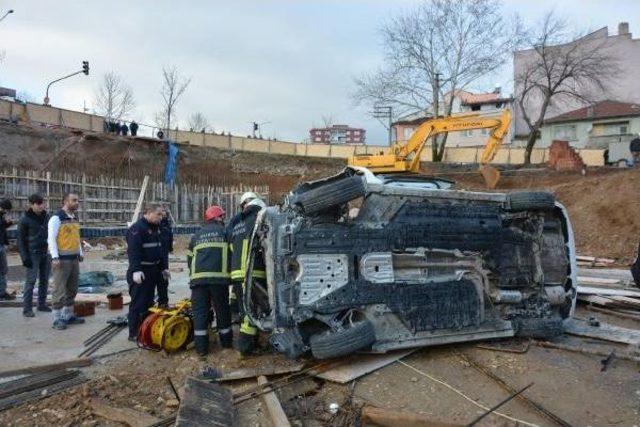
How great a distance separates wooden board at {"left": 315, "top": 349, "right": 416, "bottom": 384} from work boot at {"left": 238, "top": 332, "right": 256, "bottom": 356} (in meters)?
1.04

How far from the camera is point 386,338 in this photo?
198 inches

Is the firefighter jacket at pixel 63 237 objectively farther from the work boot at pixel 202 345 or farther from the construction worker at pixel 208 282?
the work boot at pixel 202 345

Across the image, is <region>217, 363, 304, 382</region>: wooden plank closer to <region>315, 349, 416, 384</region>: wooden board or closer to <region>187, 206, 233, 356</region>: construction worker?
<region>315, 349, 416, 384</region>: wooden board

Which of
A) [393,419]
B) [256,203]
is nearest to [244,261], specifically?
[256,203]

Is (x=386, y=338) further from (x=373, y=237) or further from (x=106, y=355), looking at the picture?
(x=106, y=355)

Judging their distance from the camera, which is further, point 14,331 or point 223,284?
point 14,331

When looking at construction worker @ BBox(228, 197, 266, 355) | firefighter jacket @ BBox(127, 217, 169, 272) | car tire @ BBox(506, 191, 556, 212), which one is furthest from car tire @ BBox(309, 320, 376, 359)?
firefighter jacket @ BBox(127, 217, 169, 272)

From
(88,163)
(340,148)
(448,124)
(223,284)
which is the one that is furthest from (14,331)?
(340,148)

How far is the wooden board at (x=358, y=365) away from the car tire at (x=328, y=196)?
136 cm

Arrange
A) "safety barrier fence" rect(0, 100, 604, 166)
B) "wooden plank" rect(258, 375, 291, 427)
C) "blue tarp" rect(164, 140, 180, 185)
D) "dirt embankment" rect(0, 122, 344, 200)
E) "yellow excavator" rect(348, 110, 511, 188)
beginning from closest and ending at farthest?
"wooden plank" rect(258, 375, 291, 427) → "yellow excavator" rect(348, 110, 511, 188) → "dirt embankment" rect(0, 122, 344, 200) → "blue tarp" rect(164, 140, 180, 185) → "safety barrier fence" rect(0, 100, 604, 166)

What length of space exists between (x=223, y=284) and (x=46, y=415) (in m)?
2.07

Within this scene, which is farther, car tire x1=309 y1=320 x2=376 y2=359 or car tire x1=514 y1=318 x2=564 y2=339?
car tire x1=514 y1=318 x2=564 y2=339

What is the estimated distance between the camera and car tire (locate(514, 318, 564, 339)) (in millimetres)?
5547

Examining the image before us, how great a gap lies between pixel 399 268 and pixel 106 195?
64.5 feet
